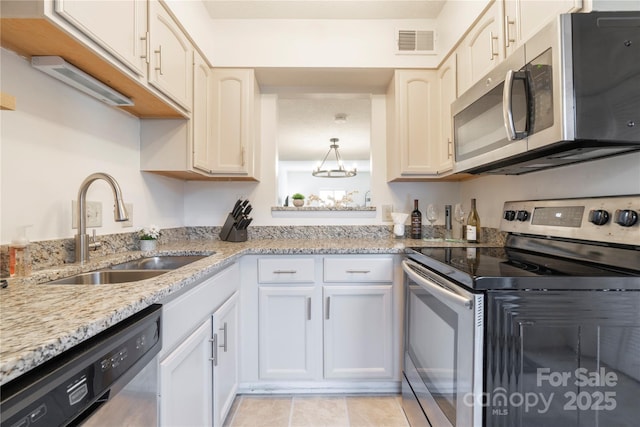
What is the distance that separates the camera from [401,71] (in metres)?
2.07

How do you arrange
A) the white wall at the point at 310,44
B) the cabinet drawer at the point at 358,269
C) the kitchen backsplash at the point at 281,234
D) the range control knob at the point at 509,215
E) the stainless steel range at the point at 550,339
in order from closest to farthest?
the stainless steel range at the point at 550,339
the kitchen backsplash at the point at 281,234
the range control knob at the point at 509,215
the cabinet drawer at the point at 358,269
the white wall at the point at 310,44

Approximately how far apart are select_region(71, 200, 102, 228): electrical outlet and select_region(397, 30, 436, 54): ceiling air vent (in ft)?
6.93

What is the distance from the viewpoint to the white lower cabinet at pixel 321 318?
1.76 meters

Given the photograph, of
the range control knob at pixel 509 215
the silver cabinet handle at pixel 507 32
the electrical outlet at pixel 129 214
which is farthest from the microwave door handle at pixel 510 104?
the electrical outlet at pixel 129 214

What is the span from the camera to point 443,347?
114 centimetres

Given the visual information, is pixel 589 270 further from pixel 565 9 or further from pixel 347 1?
pixel 347 1

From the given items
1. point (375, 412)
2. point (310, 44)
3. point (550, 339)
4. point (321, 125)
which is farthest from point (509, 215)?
point (321, 125)

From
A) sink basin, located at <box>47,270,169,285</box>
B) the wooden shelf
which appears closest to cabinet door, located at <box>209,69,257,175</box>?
the wooden shelf

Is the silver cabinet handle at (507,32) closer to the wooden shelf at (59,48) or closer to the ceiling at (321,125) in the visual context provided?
the ceiling at (321,125)

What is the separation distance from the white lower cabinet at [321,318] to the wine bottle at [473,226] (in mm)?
609

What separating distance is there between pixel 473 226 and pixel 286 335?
4.58ft

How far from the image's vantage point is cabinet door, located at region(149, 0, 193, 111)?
1.37m

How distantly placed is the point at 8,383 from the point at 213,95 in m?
1.95

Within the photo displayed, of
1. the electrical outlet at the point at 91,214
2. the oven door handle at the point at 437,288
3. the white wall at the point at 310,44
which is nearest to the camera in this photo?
the oven door handle at the point at 437,288
